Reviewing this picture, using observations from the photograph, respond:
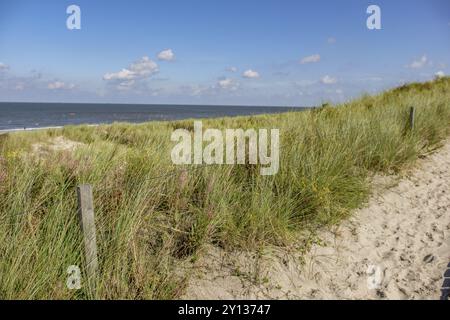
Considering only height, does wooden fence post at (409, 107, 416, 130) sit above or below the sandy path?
above

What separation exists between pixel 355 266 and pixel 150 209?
7.47ft

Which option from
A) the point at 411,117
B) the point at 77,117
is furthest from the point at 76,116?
the point at 411,117

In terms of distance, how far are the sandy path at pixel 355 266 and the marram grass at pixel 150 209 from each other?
19 cm

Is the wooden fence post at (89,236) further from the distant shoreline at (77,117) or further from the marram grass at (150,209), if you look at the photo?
the distant shoreline at (77,117)

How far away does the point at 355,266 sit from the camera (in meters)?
3.87

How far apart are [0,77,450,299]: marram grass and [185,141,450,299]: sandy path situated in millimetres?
195

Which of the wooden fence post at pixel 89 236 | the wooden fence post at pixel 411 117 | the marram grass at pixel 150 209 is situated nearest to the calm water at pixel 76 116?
the marram grass at pixel 150 209

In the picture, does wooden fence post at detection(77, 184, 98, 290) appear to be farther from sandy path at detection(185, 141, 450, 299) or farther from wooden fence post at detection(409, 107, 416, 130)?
wooden fence post at detection(409, 107, 416, 130)

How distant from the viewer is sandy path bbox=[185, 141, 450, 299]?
3.39 m

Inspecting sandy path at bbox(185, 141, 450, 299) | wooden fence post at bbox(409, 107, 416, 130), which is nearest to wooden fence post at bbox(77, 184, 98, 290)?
sandy path at bbox(185, 141, 450, 299)

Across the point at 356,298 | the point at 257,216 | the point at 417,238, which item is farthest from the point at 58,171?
the point at 417,238

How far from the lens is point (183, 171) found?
4.11 m

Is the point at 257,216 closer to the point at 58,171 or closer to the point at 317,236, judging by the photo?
the point at 317,236
